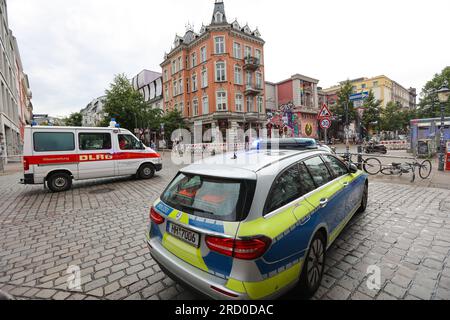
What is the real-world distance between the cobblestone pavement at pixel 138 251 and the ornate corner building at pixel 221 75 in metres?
26.5

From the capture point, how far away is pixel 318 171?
308 cm

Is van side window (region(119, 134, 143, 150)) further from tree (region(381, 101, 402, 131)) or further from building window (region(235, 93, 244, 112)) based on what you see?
tree (region(381, 101, 402, 131))

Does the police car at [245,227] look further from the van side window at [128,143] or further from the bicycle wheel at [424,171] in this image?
the bicycle wheel at [424,171]

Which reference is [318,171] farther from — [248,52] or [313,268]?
[248,52]

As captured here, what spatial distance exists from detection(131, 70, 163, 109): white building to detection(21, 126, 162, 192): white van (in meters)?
37.1

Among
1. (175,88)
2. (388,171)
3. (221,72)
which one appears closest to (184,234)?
(388,171)

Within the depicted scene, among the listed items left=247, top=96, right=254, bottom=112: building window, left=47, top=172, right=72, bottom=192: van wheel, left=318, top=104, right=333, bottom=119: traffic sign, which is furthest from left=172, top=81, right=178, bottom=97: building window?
left=318, top=104, right=333, bottom=119: traffic sign

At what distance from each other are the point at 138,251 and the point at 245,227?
2.40 m

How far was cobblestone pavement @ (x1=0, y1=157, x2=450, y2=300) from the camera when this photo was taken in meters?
2.54

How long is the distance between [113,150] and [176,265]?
778 cm

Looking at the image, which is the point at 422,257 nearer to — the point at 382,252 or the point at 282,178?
the point at 382,252

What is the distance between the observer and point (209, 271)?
194 cm

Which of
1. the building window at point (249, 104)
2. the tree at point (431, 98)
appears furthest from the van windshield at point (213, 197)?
the tree at point (431, 98)

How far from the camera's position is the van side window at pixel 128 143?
8938mm
